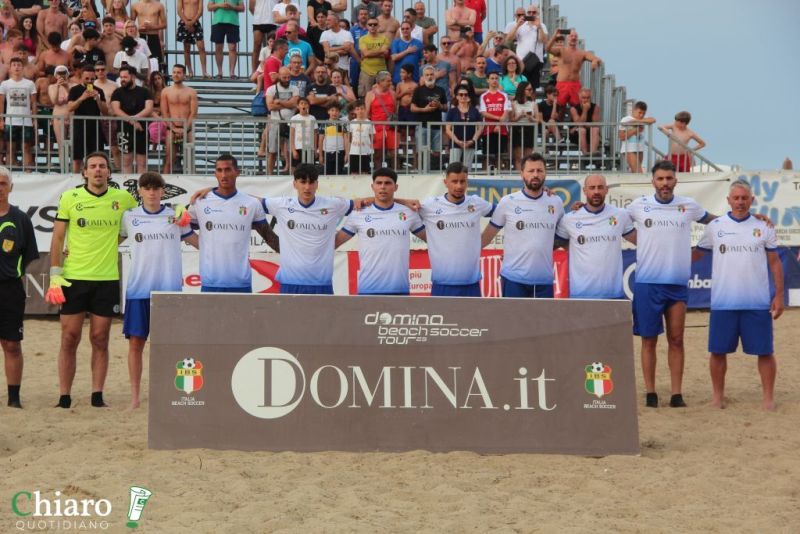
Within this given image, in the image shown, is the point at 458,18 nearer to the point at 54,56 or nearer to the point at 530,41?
the point at 530,41

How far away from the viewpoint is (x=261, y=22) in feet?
61.8

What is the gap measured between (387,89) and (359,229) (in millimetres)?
7006

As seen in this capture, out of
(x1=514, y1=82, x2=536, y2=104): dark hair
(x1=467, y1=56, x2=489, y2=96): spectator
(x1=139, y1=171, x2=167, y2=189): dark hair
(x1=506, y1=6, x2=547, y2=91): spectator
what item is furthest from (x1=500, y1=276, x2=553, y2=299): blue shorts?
(x1=506, y1=6, x2=547, y2=91): spectator

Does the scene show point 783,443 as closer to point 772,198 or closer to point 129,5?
point 772,198

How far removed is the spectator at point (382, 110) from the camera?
16531 mm

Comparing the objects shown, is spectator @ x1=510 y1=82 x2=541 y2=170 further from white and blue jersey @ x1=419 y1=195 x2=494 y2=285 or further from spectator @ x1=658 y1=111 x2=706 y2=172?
white and blue jersey @ x1=419 y1=195 x2=494 y2=285

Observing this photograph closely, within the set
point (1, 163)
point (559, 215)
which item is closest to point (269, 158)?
point (1, 163)

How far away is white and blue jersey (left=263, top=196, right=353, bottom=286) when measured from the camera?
33.9ft

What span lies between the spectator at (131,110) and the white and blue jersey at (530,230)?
23.3 ft

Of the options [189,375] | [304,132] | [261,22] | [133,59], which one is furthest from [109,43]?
[189,375]

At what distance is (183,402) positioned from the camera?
817 centimetres

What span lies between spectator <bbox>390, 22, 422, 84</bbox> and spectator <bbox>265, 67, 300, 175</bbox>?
6.71 ft

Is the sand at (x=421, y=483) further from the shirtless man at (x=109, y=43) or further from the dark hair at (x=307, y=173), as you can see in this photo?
the shirtless man at (x=109, y=43)

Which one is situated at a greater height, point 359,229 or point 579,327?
point 359,229
